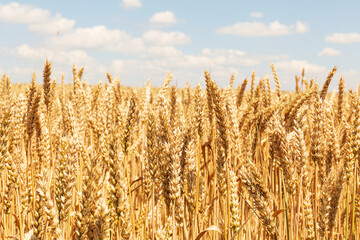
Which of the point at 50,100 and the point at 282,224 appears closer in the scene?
the point at 282,224

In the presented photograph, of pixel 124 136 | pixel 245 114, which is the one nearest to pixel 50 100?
pixel 124 136

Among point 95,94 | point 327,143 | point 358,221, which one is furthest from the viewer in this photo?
point 95,94

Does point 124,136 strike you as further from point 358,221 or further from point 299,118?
point 358,221

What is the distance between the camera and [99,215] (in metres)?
1.24

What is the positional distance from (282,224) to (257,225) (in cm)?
23

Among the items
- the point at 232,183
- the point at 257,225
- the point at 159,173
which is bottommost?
the point at 257,225

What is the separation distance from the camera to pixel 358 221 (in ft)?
8.40

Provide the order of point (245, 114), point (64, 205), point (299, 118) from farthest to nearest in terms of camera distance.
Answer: point (245, 114) → point (299, 118) → point (64, 205)

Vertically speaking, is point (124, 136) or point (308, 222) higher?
point (124, 136)

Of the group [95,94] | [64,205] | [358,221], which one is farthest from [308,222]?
[95,94]

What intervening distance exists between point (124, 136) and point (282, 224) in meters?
→ 1.35

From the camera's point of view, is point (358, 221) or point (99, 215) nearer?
point (99, 215)

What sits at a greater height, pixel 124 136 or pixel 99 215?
pixel 124 136

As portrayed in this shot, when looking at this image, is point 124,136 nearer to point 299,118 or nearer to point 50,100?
point 299,118
